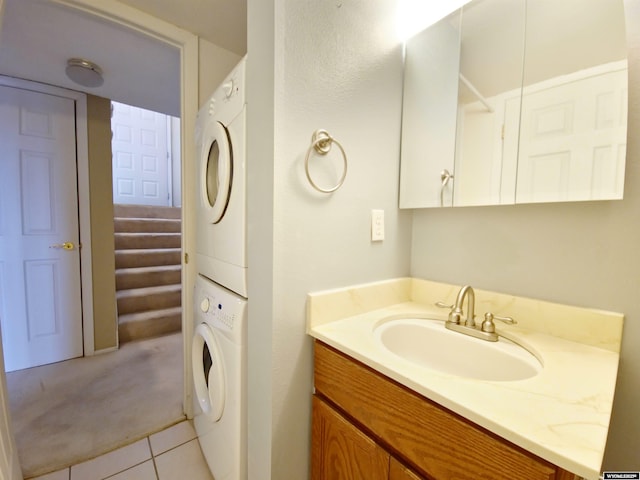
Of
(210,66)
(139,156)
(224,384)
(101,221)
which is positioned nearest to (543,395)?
(224,384)

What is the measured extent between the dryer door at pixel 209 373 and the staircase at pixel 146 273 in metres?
1.85

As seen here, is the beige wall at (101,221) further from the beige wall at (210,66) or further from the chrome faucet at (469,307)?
the chrome faucet at (469,307)

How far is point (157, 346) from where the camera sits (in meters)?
2.55

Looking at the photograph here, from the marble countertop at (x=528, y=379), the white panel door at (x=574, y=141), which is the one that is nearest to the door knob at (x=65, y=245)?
the marble countertop at (x=528, y=379)

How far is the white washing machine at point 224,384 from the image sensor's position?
0.95 metres

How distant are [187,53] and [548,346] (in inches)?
84.4

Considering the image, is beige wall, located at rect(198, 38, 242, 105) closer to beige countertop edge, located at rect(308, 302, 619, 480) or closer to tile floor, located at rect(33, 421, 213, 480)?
beige countertop edge, located at rect(308, 302, 619, 480)

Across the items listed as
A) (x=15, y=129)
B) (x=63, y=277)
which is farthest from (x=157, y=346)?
(x=15, y=129)

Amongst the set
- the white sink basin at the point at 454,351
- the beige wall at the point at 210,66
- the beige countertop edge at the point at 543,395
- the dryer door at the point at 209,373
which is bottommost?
the dryer door at the point at 209,373

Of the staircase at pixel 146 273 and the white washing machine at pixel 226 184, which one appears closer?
the white washing machine at pixel 226 184

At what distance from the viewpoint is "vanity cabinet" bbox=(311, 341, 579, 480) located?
0.47 meters

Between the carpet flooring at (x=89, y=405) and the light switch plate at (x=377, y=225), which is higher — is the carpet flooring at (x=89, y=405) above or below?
below

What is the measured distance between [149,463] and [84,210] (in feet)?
6.54

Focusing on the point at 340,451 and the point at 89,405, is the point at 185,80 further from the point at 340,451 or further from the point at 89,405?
the point at 89,405
